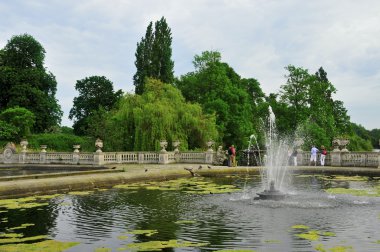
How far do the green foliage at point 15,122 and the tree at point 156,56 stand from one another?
13.6m

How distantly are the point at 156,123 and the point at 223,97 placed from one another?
14.9 m

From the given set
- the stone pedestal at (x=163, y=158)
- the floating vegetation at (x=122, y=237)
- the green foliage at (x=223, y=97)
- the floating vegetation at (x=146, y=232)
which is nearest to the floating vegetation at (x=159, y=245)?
the floating vegetation at (x=122, y=237)

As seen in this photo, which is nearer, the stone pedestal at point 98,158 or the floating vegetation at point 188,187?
the floating vegetation at point 188,187

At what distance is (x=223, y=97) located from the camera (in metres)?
52.4

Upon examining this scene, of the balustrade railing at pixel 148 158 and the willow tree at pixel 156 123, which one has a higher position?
the willow tree at pixel 156 123

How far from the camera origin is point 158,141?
3941cm

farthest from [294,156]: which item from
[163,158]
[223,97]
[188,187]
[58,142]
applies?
[58,142]

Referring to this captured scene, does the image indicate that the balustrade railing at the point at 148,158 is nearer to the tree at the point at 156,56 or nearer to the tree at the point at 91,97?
the tree at the point at 156,56

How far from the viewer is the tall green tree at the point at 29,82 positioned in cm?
5919

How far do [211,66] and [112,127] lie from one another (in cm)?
1612

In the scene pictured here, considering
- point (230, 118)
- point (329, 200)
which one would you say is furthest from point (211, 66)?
point (329, 200)

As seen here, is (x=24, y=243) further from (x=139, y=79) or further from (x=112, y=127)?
(x=139, y=79)

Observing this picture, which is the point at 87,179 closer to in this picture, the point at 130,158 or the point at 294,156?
the point at 130,158

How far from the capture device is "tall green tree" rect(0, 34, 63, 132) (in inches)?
2330
